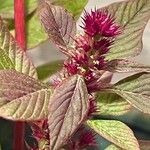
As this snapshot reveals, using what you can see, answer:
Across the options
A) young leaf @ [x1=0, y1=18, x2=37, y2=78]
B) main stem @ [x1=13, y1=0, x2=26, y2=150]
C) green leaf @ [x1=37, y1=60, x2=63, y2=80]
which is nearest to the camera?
young leaf @ [x1=0, y1=18, x2=37, y2=78]

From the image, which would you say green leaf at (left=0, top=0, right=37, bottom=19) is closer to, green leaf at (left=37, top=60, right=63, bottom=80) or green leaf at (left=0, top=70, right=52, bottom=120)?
green leaf at (left=37, top=60, right=63, bottom=80)

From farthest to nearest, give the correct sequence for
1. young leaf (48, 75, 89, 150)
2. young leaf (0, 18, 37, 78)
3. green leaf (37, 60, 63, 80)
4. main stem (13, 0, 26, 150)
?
green leaf (37, 60, 63, 80) → main stem (13, 0, 26, 150) → young leaf (0, 18, 37, 78) → young leaf (48, 75, 89, 150)

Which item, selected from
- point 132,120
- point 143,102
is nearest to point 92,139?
point 143,102

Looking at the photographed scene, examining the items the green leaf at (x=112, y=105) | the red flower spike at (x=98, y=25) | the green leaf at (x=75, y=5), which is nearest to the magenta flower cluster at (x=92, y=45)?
the red flower spike at (x=98, y=25)

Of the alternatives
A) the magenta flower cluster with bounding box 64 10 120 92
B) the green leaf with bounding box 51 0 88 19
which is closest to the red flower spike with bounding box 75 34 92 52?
the magenta flower cluster with bounding box 64 10 120 92

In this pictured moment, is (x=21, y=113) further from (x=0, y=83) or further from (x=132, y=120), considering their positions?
(x=132, y=120)

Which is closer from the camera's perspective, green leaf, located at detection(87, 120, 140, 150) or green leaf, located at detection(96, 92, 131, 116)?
green leaf, located at detection(87, 120, 140, 150)

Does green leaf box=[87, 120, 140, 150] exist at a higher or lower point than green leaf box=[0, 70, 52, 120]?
lower
